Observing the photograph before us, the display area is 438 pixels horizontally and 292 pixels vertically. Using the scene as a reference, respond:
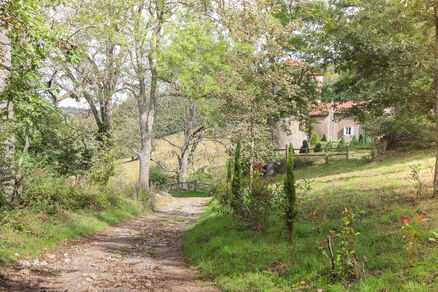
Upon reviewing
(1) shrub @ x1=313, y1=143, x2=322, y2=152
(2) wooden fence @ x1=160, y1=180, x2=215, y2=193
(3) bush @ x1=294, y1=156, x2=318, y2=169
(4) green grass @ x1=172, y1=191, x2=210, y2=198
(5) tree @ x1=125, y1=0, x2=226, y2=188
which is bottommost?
(4) green grass @ x1=172, y1=191, x2=210, y2=198

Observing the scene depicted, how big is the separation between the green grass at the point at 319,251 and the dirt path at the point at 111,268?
1.82ft

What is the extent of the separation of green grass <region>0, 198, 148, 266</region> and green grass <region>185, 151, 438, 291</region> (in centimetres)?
A: 362

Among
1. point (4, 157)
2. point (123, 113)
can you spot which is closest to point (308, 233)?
point (4, 157)

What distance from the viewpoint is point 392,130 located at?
1962 cm

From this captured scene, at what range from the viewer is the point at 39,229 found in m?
8.16

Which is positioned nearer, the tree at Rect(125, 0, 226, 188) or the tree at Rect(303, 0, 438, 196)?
the tree at Rect(303, 0, 438, 196)

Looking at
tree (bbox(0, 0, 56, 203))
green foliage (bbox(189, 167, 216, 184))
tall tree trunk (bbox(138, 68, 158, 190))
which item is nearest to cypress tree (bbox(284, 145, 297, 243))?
tree (bbox(0, 0, 56, 203))

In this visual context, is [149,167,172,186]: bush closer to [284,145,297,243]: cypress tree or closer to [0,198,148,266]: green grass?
[0,198,148,266]: green grass

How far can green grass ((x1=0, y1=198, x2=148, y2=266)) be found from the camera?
6.89 meters

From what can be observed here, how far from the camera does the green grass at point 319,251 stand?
4.83 m

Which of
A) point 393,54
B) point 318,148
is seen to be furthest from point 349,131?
point 393,54

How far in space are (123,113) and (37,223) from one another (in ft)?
89.0

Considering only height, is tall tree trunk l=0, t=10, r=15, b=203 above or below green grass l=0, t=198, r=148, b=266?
above

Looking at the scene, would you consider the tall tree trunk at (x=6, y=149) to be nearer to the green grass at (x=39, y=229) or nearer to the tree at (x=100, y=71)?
the green grass at (x=39, y=229)
